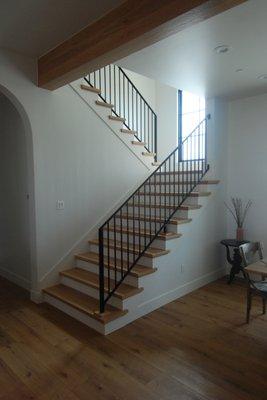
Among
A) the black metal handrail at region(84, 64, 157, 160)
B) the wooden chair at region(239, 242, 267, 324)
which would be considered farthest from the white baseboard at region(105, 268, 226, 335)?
the black metal handrail at region(84, 64, 157, 160)

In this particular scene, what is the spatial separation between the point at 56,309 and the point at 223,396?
6.84 feet

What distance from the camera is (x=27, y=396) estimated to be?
6.55 ft

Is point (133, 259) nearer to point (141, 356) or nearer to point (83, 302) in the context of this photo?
point (83, 302)

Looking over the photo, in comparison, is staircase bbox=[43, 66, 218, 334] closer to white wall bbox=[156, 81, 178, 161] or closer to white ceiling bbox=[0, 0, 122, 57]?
white ceiling bbox=[0, 0, 122, 57]

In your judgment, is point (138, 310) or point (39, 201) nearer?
point (138, 310)

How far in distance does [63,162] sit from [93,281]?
5.14ft

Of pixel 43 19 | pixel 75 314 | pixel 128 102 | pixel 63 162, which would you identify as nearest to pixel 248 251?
pixel 75 314

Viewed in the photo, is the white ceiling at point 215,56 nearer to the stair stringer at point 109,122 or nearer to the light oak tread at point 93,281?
the stair stringer at point 109,122

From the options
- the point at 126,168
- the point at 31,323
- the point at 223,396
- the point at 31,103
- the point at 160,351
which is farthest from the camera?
the point at 126,168

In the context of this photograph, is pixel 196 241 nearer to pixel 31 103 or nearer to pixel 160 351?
pixel 160 351

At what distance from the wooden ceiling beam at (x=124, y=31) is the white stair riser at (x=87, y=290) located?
2.40 metres

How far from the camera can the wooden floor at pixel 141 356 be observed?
6.72 ft

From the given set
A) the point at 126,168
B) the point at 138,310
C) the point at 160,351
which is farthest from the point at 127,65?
the point at 160,351

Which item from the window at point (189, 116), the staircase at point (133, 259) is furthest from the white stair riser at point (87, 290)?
the window at point (189, 116)
